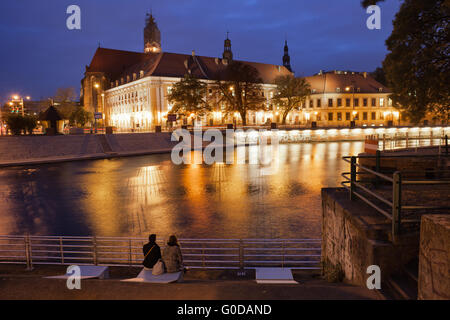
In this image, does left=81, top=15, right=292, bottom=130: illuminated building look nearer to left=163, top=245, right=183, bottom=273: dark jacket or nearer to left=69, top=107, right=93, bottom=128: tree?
left=69, top=107, right=93, bottom=128: tree

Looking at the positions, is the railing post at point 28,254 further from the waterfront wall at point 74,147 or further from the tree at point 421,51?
the waterfront wall at point 74,147

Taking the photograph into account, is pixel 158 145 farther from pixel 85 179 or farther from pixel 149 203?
pixel 149 203

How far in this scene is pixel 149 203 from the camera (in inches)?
541

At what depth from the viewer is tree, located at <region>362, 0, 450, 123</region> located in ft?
54.0

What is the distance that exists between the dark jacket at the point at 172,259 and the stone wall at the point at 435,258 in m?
3.86

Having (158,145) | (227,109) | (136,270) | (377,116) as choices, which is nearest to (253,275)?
(136,270)

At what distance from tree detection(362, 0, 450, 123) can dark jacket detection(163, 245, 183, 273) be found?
54.1ft

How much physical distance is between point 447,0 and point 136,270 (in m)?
14.7

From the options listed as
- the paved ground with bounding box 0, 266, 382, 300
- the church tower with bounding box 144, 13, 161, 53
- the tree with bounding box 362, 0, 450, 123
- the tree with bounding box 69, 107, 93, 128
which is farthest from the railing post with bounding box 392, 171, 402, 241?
the church tower with bounding box 144, 13, 161, 53

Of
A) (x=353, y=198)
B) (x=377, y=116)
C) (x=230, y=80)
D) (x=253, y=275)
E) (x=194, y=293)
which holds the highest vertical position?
(x=230, y=80)

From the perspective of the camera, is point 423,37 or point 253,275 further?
point 423,37
